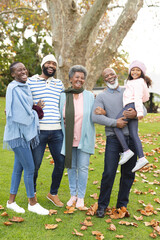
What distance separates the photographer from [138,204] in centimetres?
452

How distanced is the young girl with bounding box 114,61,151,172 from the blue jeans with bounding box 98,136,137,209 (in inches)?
5.1

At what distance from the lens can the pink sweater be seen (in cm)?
356

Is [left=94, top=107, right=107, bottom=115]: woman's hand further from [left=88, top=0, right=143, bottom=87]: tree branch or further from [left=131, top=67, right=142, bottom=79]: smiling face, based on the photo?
[left=88, top=0, right=143, bottom=87]: tree branch

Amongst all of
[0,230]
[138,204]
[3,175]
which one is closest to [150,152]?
[138,204]

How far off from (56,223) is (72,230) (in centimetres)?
27

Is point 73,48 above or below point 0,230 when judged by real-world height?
above

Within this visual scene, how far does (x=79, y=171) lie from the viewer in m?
4.05

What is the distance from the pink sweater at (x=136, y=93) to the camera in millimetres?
3559

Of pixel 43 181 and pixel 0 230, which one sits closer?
pixel 0 230

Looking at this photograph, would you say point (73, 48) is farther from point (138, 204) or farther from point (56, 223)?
point (56, 223)

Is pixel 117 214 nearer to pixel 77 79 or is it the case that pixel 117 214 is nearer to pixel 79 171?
pixel 79 171

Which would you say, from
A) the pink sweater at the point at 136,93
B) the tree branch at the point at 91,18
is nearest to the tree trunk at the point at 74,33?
the tree branch at the point at 91,18

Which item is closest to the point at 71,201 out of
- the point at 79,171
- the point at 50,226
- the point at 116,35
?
the point at 79,171

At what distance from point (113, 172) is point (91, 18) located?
18.8 ft
